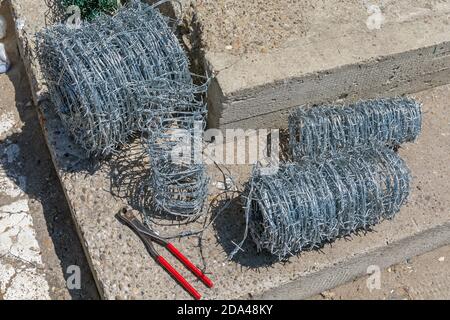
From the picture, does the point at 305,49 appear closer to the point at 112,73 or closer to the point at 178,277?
the point at 112,73

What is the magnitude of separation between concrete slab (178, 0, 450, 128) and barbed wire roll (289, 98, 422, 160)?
251mm

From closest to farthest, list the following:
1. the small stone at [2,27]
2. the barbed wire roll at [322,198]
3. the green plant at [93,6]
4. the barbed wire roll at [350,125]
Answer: the barbed wire roll at [322,198] < the barbed wire roll at [350,125] < the green plant at [93,6] < the small stone at [2,27]

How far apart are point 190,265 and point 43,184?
4.94 ft

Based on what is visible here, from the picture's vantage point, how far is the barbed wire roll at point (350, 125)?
13.9 feet

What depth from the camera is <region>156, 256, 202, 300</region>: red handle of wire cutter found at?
3.87 metres

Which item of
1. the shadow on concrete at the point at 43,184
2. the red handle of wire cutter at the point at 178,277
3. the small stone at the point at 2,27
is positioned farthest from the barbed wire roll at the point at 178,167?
the small stone at the point at 2,27

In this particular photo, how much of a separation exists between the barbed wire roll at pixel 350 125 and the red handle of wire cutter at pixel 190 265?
3.40 ft

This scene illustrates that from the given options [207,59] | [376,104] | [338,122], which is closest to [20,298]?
[207,59]

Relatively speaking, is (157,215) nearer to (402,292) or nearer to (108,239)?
(108,239)

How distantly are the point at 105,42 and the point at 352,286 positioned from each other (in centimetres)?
239

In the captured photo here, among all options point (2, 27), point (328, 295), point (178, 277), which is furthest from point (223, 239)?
point (2, 27)

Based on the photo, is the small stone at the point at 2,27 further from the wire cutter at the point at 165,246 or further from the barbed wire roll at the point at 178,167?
the wire cutter at the point at 165,246

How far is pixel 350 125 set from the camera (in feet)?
14.0

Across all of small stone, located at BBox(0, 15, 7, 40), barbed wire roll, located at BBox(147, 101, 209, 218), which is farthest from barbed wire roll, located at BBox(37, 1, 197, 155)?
small stone, located at BBox(0, 15, 7, 40)
